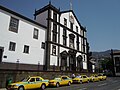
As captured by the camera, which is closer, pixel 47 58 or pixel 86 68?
pixel 47 58

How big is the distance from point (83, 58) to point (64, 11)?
15.2 m

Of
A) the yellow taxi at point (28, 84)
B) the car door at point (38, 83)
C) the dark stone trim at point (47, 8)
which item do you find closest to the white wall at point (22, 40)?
the dark stone trim at point (47, 8)

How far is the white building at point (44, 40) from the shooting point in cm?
2330

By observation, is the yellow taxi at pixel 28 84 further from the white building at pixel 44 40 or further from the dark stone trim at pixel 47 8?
the dark stone trim at pixel 47 8

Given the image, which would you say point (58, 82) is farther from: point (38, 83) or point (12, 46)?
point (12, 46)

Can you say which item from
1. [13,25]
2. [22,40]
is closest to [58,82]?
[22,40]

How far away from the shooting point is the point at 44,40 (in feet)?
101

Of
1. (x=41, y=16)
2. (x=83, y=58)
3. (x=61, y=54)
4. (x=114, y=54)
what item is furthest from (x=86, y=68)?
(x=114, y=54)

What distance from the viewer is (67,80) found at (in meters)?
22.7

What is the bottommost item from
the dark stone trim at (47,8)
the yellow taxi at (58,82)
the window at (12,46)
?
the yellow taxi at (58,82)

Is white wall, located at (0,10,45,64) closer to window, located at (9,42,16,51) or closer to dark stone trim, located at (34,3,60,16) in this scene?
window, located at (9,42,16,51)

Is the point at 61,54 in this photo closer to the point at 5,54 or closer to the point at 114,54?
the point at 5,54

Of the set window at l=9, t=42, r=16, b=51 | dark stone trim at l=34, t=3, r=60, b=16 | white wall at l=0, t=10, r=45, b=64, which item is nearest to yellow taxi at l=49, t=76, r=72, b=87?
white wall at l=0, t=10, r=45, b=64

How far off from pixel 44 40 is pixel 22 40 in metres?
6.07
